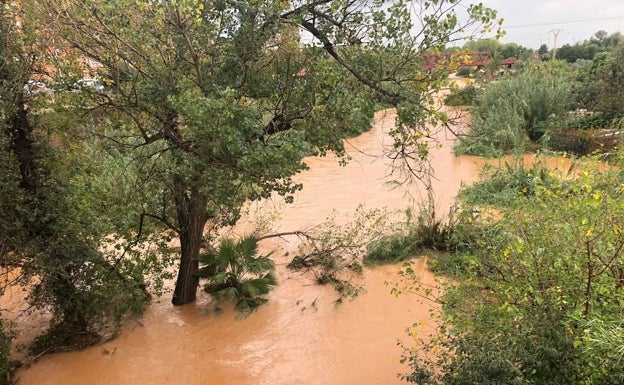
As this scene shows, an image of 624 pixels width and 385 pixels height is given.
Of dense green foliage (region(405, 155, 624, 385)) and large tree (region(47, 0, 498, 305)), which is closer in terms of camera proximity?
dense green foliage (region(405, 155, 624, 385))

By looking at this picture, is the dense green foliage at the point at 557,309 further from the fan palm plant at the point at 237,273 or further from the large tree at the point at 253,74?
the fan palm plant at the point at 237,273

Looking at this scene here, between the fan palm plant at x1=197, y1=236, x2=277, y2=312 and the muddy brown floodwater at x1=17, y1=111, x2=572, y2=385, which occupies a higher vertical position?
the fan palm plant at x1=197, y1=236, x2=277, y2=312

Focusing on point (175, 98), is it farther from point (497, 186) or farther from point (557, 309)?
point (497, 186)

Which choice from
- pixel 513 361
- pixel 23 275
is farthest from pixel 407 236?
pixel 23 275

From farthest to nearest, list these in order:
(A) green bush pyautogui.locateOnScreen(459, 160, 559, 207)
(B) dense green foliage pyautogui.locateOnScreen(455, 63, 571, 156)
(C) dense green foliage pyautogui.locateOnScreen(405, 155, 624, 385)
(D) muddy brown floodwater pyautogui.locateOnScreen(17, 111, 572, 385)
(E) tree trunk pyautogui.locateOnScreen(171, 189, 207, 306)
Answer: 1. (B) dense green foliage pyautogui.locateOnScreen(455, 63, 571, 156)
2. (A) green bush pyautogui.locateOnScreen(459, 160, 559, 207)
3. (E) tree trunk pyautogui.locateOnScreen(171, 189, 207, 306)
4. (D) muddy brown floodwater pyautogui.locateOnScreen(17, 111, 572, 385)
5. (C) dense green foliage pyautogui.locateOnScreen(405, 155, 624, 385)

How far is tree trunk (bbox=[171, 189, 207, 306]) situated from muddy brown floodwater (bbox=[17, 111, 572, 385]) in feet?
0.69

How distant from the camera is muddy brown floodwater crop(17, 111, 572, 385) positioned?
485 centimetres

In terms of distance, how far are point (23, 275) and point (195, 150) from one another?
2444 mm

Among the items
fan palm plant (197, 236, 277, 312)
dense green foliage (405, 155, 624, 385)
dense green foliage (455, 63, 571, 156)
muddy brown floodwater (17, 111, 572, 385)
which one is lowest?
Result: muddy brown floodwater (17, 111, 572, 385)

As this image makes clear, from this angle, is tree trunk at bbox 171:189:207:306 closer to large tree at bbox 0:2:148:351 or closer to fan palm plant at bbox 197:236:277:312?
fan palm plant at bbox 197:236:277:312

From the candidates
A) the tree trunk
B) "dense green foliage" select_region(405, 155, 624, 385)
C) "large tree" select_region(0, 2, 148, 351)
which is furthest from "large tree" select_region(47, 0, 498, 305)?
"dense green foliage" select_region(405, 155, 624, 385)

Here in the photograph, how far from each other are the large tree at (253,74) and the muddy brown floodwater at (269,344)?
700 millimetres

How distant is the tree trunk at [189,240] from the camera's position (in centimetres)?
545

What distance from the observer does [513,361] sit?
2.80 m
